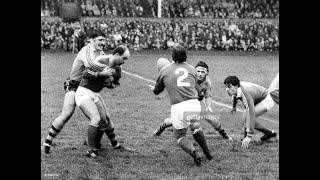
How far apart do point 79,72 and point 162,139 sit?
213 centimetres

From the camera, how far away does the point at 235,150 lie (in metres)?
8.74

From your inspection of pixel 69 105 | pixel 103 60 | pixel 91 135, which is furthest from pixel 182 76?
A: pixel 69 105

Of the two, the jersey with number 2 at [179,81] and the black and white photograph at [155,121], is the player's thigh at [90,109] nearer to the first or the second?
the black and white photograph at [155,121]

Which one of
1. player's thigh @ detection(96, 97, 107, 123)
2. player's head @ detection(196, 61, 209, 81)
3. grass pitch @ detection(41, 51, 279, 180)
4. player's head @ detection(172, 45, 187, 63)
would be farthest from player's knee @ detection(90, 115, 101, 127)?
player's head @ detection(196, 61, 209, 81)

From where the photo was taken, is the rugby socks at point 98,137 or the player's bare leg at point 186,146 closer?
the player's bare leg at point 186,146

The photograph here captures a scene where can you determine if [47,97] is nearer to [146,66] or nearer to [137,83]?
[137,83]

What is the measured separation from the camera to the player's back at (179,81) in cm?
767

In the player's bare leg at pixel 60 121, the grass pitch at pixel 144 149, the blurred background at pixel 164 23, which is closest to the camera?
the grass pitch at pixel 144 149

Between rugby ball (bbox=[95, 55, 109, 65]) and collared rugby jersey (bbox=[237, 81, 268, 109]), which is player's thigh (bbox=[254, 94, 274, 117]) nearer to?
collared rugby jersey (bbox=[237, 81, 268, 109])

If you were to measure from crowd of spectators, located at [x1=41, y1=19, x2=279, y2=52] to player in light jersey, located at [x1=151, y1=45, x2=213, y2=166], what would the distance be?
2050 cm

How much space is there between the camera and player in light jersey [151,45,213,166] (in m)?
7.63

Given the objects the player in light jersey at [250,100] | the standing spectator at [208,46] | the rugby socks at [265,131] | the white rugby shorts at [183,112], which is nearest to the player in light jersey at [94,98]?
the white rugby shorts at [183,112]

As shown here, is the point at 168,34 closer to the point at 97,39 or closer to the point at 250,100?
the point at 250,100

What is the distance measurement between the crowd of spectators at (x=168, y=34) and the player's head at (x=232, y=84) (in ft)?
64.9
